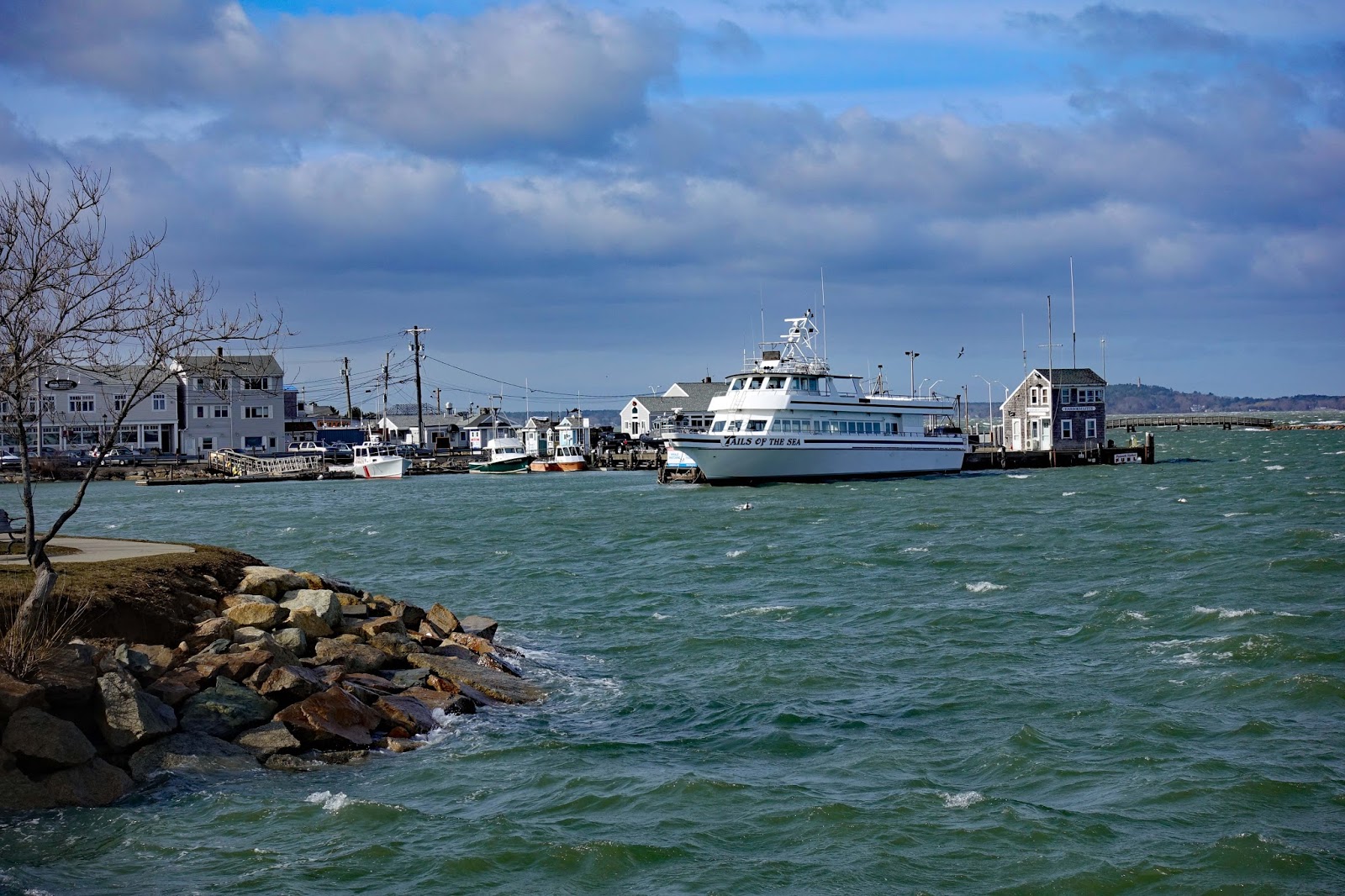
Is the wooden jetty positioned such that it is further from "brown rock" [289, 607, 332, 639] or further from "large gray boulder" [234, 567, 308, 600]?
"brown rock" [289, 607, 332, 639]

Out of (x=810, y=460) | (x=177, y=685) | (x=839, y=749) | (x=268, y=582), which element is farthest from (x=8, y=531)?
(x=810, y=460)

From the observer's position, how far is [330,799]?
1144 cm

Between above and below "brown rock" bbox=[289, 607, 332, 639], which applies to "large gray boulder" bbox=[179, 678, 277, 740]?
below

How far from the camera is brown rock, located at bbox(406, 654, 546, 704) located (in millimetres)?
15766

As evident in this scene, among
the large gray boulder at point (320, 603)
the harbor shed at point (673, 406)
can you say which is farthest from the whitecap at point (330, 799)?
the harbor shed at point (673, 406)

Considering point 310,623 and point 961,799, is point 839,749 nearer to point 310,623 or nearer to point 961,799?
point 961,799

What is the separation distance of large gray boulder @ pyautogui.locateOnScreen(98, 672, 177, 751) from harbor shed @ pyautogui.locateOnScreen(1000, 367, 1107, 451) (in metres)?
69.5

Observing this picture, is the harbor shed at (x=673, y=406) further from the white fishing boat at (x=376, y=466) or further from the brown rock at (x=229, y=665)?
the brown rock at (x=229, y=665)

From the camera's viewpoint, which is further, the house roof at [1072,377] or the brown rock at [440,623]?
the house roof at [1072,377]

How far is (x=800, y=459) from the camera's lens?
62.1 m

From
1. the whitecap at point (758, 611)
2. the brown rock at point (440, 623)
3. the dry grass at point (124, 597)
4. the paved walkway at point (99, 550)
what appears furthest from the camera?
the whitecap at point (758, 611)

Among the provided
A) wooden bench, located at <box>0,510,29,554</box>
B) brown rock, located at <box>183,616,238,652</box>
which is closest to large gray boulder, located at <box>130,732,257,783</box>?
brown rock, located at <box>183,616,238,652</box>

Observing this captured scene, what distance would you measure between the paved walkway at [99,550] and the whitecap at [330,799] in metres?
7.27

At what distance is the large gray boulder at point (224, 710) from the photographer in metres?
12.5
